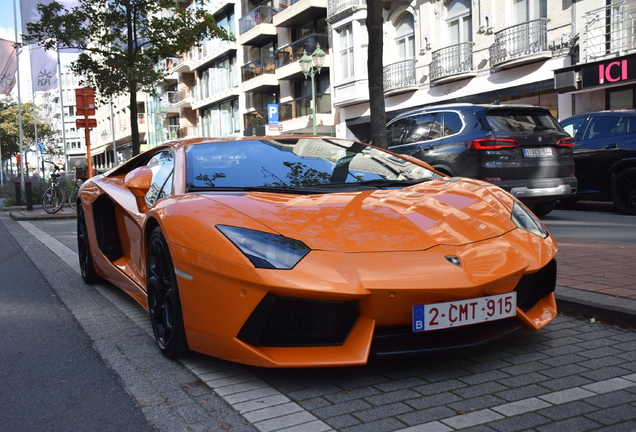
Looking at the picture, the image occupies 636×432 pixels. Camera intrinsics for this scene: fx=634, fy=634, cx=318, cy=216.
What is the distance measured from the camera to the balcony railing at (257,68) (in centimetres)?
3356

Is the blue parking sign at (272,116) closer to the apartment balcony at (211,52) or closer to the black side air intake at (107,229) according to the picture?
the apartment balcony at (211,52)

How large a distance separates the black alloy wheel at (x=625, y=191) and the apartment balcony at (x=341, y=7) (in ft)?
61.9

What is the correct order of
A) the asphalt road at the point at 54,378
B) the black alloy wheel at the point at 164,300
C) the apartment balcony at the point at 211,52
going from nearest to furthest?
the asphalt road at the point at 54,378 → the black alloy wheel at the point at 164,300 → the apartment balcony at the point at 211,52

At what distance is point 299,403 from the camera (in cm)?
262

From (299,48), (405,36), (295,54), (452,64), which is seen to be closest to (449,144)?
(452,64)

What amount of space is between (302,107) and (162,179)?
90.3 ft

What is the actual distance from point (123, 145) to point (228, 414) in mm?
64548

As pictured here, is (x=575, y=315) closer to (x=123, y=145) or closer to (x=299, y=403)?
(x=299, y=403)

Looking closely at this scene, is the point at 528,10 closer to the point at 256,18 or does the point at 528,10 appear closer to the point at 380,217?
the point at 380,217

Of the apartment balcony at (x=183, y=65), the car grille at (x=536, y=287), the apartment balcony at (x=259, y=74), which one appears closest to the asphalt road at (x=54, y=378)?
the car grille at (x=536, y=287)

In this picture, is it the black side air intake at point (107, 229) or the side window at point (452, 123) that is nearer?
the black side air intake at point (107, 229)

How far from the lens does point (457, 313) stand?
8.75 ft


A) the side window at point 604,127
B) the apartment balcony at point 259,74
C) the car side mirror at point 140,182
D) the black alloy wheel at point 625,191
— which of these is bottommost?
the black alloy wheel at point 625,191

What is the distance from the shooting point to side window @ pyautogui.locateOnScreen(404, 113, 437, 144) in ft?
29.3
